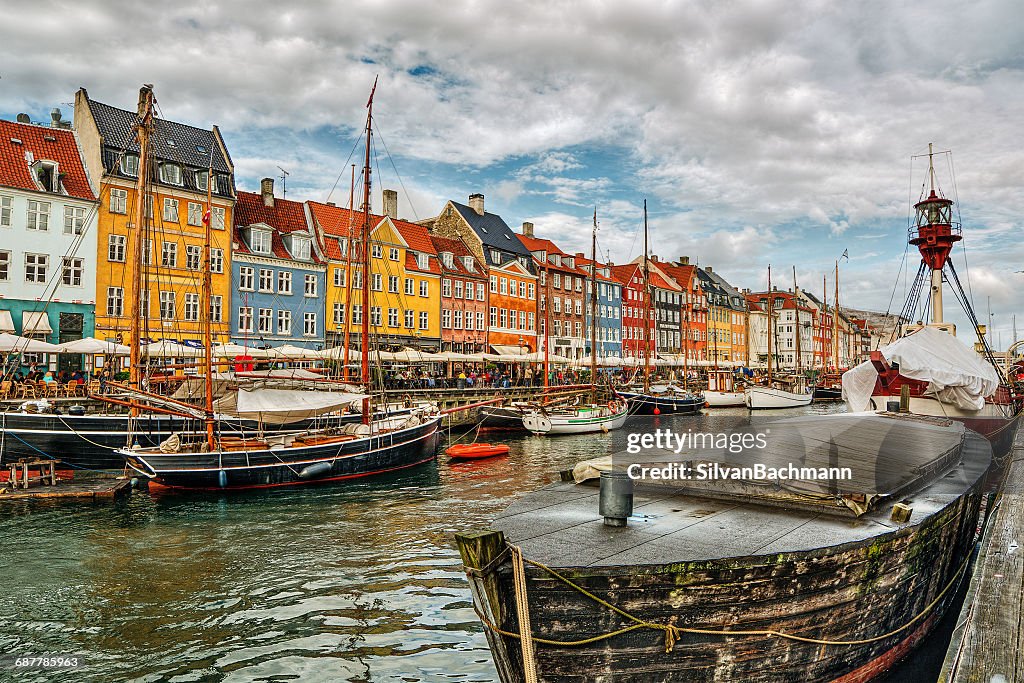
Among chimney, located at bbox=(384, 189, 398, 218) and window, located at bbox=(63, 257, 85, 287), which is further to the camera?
chimney, located at bbox=(384, 189, 398, 218)

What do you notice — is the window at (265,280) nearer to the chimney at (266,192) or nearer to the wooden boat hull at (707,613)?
the chimney at (266,192)

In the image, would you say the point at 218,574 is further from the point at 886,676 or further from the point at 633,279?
the point at 633,279

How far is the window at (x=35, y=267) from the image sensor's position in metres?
37.2

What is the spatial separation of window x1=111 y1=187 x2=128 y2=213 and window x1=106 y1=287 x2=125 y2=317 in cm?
486

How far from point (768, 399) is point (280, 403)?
49583 millimetres

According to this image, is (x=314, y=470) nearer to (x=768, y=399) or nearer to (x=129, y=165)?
(x=129, y=165)

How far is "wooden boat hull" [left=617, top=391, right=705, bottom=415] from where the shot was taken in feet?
162

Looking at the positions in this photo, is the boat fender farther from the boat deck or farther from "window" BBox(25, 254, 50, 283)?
"window" BBox(25, 254, 50, 283)

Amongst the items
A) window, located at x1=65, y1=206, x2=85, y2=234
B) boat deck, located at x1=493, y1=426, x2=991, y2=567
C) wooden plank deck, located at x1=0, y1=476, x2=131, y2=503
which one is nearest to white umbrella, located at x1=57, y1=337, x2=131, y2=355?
wooden plank deck, located at x1=0, y1=476, x2=131, y2=503

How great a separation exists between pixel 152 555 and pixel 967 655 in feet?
48.0

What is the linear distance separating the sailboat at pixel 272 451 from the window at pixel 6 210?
1642cm

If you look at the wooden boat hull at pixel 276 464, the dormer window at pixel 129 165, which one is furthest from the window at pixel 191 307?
the wooden boat hull at pixel 276 464

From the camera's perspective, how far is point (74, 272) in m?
38.2

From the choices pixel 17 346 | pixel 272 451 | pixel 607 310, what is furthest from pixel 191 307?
pixel 607 310
